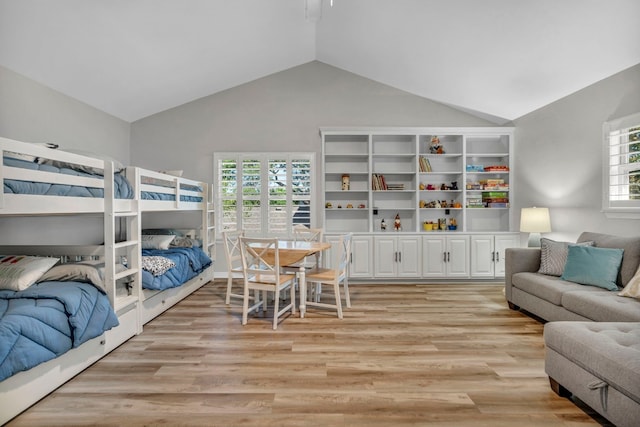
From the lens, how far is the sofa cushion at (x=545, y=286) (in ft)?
9.80

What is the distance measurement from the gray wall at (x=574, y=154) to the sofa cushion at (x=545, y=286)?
85 centimetres

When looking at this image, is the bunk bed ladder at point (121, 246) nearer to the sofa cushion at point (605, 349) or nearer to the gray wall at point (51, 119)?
the gray wall at point (51, 119)

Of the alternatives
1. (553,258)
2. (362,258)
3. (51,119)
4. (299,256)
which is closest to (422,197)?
(362,258)

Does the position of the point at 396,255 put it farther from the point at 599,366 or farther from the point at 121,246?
the point at 121,246

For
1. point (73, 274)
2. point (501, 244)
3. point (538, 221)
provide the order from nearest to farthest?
1. point (73, 274)
2. point (538, 221)
3. point (501, 244)

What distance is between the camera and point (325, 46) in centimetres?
481

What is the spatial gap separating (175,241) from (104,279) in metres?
1.93

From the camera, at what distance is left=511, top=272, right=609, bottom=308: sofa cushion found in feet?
9.80

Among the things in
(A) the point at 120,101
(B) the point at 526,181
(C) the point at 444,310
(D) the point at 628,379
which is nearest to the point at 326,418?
(D) the point at 628,379

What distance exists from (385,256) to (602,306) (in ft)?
8.98

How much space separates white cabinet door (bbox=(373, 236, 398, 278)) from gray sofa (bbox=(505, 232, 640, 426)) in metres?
1.98

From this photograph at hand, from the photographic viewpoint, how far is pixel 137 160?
5.39 meters

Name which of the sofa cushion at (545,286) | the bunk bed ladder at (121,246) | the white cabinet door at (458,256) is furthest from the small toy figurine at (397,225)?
the bunk bed ladder at (121,246)

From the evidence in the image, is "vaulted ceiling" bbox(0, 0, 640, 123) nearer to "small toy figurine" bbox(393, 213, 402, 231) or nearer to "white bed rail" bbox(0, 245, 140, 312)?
"white bed rail" bbox(0, 245, 140, 312)
